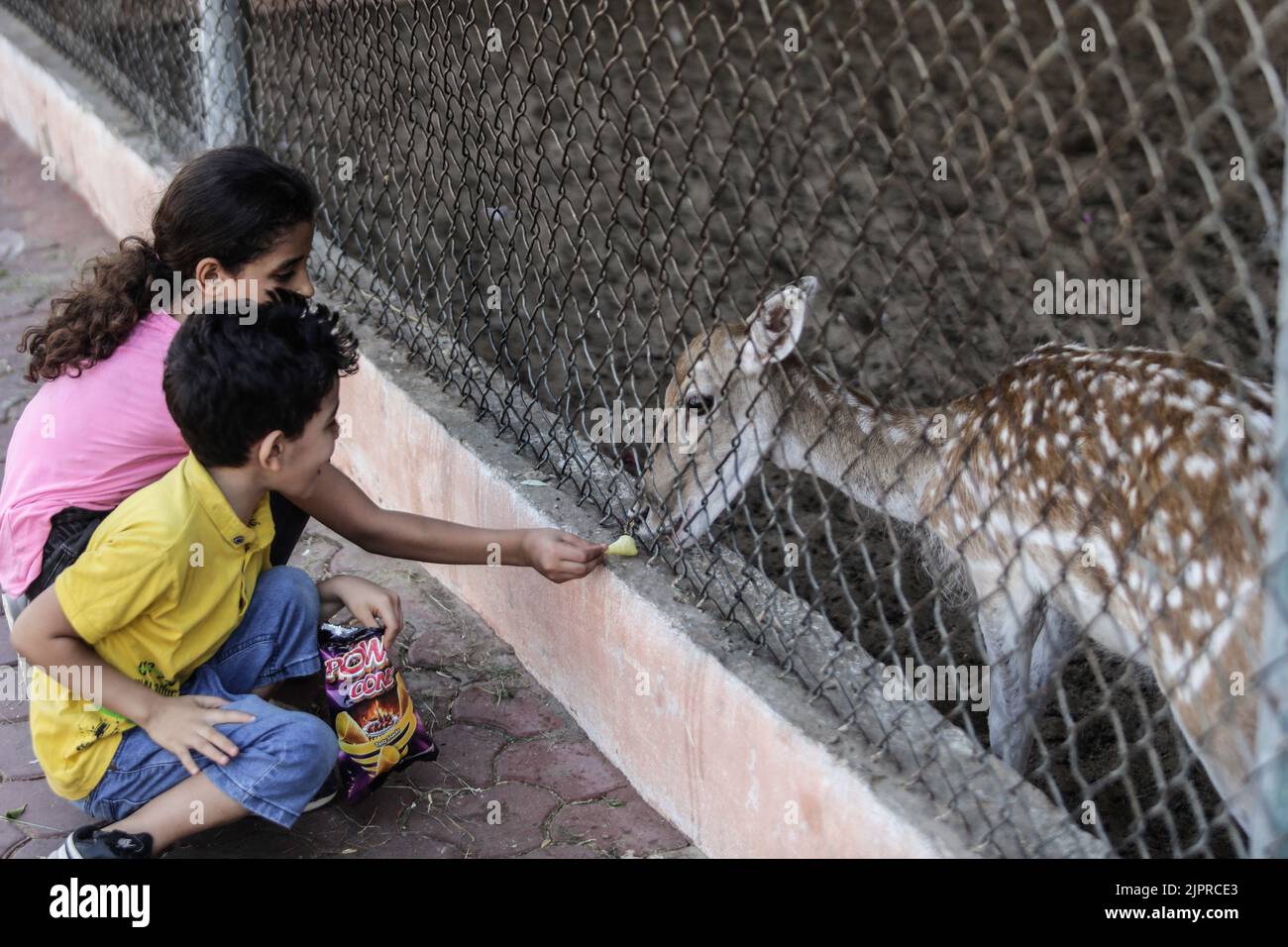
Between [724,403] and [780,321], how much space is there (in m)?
0.37

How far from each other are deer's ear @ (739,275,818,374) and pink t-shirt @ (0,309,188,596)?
156 centimetres

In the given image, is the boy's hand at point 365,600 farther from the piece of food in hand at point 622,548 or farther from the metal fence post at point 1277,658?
the metal fence post at point 1277,658

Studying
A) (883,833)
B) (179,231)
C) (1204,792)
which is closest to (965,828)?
(883,833)

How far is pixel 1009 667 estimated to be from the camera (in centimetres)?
384

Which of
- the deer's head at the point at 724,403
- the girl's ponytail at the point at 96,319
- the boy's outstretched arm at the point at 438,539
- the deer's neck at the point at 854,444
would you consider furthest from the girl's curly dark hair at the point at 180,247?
the deer's neck at the point at 854,444

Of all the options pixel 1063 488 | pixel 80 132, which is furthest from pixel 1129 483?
pixel 80 132

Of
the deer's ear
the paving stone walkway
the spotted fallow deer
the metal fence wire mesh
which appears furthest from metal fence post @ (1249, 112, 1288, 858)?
the deer's ear

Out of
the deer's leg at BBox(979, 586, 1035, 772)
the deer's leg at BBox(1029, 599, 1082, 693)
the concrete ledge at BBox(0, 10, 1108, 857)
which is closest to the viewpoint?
the concrete ledge at BBox(0, 10, 1108, 857)

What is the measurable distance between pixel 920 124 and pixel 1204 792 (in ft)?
16.6

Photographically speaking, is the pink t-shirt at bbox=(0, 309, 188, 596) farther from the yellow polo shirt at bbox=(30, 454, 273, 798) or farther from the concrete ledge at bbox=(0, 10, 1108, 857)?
the concrete ledge at bbox=(0, 10, 1108, 857)

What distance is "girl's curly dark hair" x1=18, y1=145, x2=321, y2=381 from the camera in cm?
310

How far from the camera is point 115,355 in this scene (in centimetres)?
312

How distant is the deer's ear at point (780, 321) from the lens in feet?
12.8

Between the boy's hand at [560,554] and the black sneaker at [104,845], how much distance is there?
3.39ft
